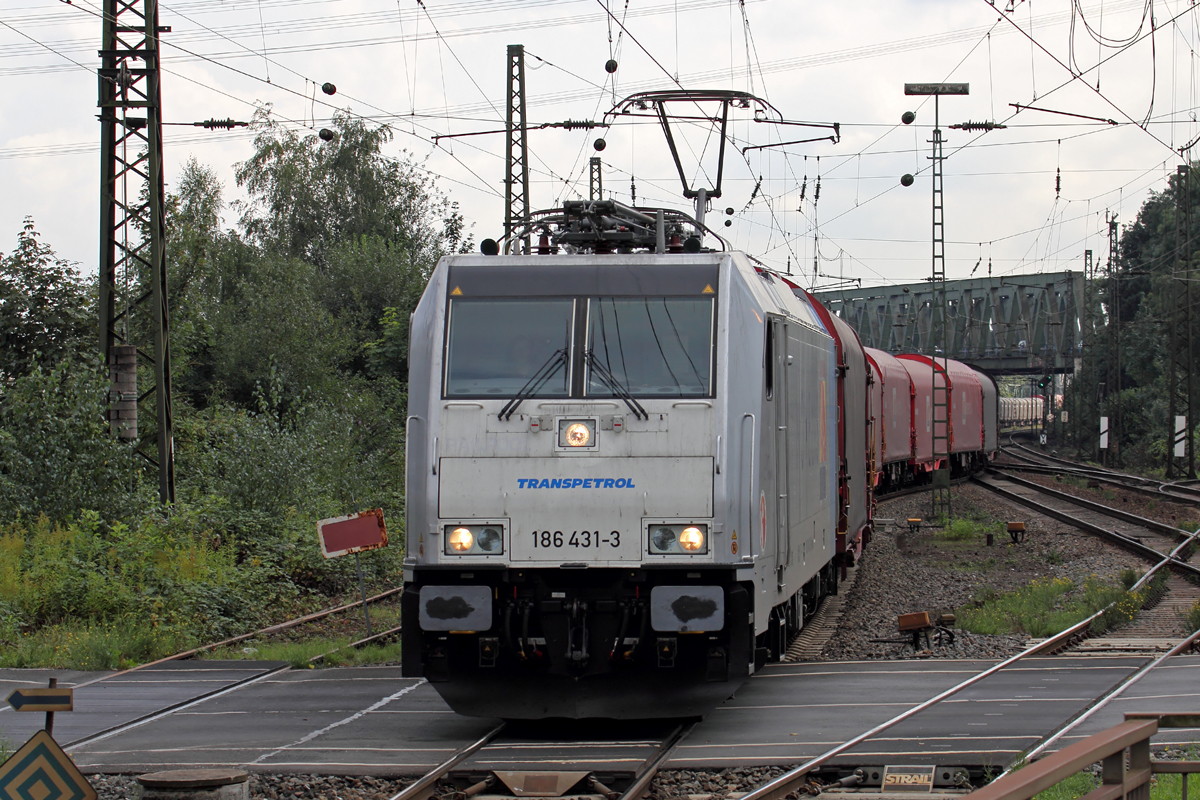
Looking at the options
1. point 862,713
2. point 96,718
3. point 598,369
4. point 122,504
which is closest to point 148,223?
point 122,504

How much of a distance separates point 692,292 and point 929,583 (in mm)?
10729

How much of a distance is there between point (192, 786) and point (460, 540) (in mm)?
2531

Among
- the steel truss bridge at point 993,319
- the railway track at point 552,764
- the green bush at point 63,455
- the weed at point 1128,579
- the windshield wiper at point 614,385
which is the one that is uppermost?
the steel truss bridge at point 993,319

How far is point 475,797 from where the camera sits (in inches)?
282

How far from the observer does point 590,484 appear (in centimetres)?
852

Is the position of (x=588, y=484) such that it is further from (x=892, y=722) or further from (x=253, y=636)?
(x=253, y=636)

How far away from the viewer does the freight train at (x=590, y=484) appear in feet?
27.7

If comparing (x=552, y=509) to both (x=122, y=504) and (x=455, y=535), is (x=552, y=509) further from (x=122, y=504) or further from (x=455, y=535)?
(x=122, y=504)

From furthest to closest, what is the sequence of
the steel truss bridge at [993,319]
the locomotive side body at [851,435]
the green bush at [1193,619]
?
the steel truss bridge at [993,319]
the locomotive side body at [851,435]
the green bush at [1193,619]

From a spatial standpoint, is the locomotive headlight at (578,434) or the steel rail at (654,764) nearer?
the steel rail at (654,764)

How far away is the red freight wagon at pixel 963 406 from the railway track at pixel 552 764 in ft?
91.3

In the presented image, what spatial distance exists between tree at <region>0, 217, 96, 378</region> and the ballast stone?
1882cm

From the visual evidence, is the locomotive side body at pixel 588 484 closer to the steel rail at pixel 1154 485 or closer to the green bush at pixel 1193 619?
the green bush at pixel 1193 619

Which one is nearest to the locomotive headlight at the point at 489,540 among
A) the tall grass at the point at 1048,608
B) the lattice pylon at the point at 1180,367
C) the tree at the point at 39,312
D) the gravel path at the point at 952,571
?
the gravel path at the point at 952,571
